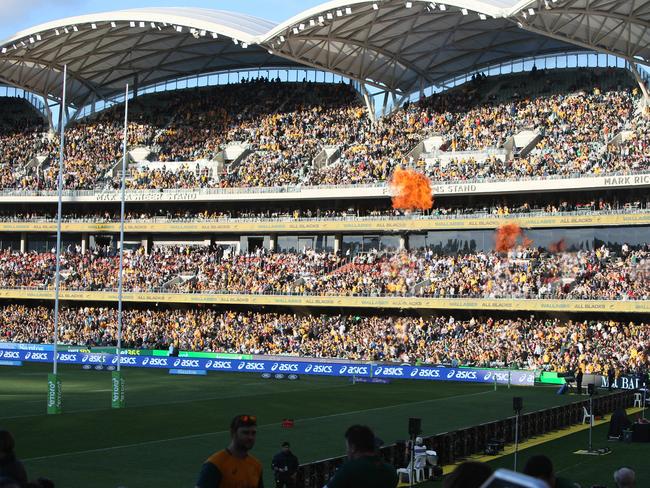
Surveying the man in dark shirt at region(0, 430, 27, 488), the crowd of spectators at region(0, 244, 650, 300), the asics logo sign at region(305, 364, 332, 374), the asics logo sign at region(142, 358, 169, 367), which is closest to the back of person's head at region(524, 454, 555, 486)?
the man in dark shirt at region(0, 430, 27, 488)

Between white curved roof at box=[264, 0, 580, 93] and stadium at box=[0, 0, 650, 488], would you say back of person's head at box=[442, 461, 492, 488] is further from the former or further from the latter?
white curved roof at box=[264, 0, 580, 93]

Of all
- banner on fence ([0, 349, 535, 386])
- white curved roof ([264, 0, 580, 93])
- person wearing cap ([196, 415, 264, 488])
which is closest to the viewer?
person wearing cap ([196, 415, 264, 488])

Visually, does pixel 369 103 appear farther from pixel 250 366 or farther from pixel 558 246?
pixel 250 366

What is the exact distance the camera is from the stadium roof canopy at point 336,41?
5872cm

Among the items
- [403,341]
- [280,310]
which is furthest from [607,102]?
[280,310]

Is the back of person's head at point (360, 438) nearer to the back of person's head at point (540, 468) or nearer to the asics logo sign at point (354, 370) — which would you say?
the back of person's head at point (540, 468)

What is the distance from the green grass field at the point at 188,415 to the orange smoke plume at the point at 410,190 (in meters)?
14.2

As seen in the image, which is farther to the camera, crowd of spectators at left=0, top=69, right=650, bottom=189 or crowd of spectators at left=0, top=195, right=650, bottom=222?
crowd of spectators at left=0, top=69, right=650, bottom=189

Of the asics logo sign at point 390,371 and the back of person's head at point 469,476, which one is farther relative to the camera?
the asics logo sign at point 390,371

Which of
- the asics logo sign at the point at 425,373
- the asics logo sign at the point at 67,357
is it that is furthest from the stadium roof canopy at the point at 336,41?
the asics logo sign at the point at 67,357

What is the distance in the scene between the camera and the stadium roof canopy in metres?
58.7

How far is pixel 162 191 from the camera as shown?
72000 mm

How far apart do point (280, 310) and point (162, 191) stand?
488 inches

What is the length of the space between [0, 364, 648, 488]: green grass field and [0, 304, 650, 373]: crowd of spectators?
529 cm
